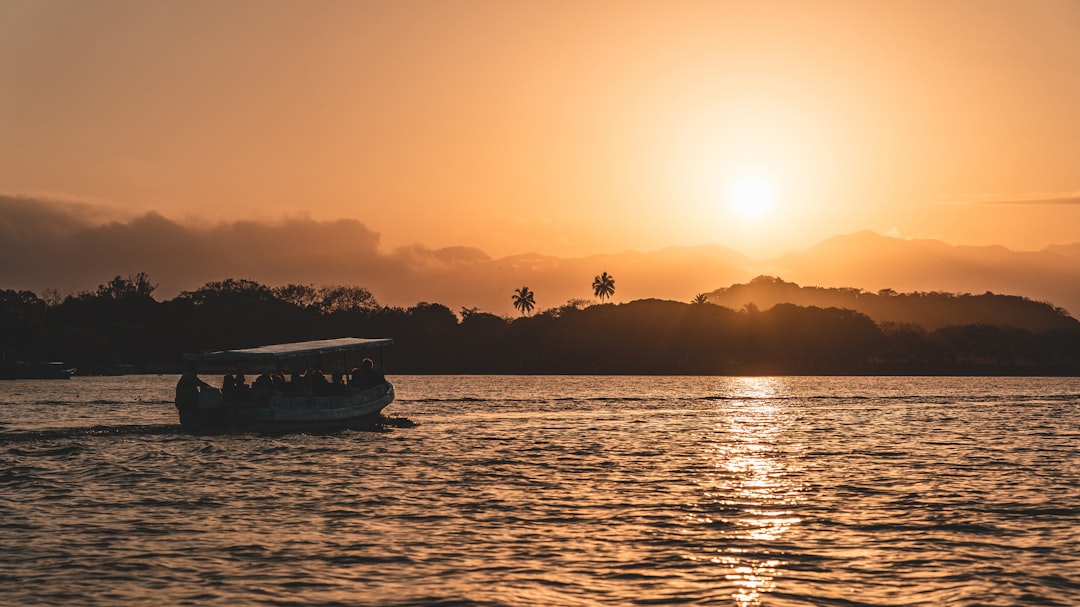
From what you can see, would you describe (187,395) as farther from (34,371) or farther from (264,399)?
(34,371)

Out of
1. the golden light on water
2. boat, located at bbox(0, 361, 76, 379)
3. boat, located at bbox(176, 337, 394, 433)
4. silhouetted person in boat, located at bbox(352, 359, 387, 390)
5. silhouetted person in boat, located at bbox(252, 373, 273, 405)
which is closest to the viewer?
the golden light on water

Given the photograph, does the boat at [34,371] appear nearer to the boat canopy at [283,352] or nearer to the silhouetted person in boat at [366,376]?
the silhouetted person in boat at [366,376]

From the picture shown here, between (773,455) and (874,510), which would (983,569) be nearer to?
(874,510)

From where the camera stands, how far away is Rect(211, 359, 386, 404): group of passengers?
155 ft

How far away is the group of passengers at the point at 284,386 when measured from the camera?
4709 centimetres

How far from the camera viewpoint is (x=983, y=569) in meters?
19.1

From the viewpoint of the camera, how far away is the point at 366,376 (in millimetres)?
53625

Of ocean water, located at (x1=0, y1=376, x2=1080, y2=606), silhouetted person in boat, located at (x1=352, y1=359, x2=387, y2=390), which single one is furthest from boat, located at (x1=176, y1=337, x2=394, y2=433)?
silhouetted person in boat, located at (x1=352, y1=359, x2=387, y2=390)

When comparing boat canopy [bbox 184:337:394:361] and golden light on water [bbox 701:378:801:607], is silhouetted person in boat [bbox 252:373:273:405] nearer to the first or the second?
boat canopy [bbox 184:337:394:361]

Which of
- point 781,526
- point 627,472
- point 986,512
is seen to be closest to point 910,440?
point 627,472

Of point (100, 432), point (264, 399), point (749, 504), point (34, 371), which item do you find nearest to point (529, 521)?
point (749, 504)

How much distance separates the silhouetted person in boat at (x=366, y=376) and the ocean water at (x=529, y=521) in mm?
4209

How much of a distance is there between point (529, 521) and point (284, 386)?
90.5 feet

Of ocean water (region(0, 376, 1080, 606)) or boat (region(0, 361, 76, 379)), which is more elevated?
boat (region(0, 361, 76, 379))
